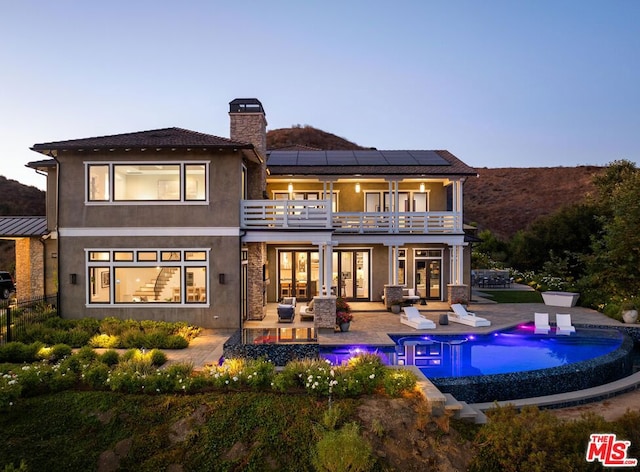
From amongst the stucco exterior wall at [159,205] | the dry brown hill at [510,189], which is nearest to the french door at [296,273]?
the stucco exterior wall at [159,205]

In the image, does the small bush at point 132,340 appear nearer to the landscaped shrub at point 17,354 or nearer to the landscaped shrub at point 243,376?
the landscaped shrub at point 17,354

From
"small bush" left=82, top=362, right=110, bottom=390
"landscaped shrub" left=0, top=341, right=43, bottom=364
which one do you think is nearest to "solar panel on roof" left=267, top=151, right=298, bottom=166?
"landscaped shrub" left=0, top=341, right=43, bottom=364

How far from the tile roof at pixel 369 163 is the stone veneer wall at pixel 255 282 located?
486 centimetres

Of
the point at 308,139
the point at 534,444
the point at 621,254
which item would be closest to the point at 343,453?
the point at 534,444

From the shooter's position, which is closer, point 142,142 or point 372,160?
point 142,142

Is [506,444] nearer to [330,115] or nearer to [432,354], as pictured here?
[432,354]

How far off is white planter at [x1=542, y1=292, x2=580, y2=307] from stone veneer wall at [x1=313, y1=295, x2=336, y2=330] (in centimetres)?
1297

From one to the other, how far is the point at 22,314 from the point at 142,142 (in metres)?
7.02

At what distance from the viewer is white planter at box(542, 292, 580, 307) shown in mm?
18500

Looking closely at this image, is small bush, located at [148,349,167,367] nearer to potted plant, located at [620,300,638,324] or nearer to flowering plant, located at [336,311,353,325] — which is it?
flowering plant, located at [336,311,353,325]

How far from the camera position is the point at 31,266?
15.1m

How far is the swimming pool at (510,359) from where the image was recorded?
28.8 feet

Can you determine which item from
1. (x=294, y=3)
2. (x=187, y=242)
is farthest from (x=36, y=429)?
(x=294, y=3)

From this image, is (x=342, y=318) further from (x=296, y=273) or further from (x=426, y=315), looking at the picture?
(x=296, y=273)
